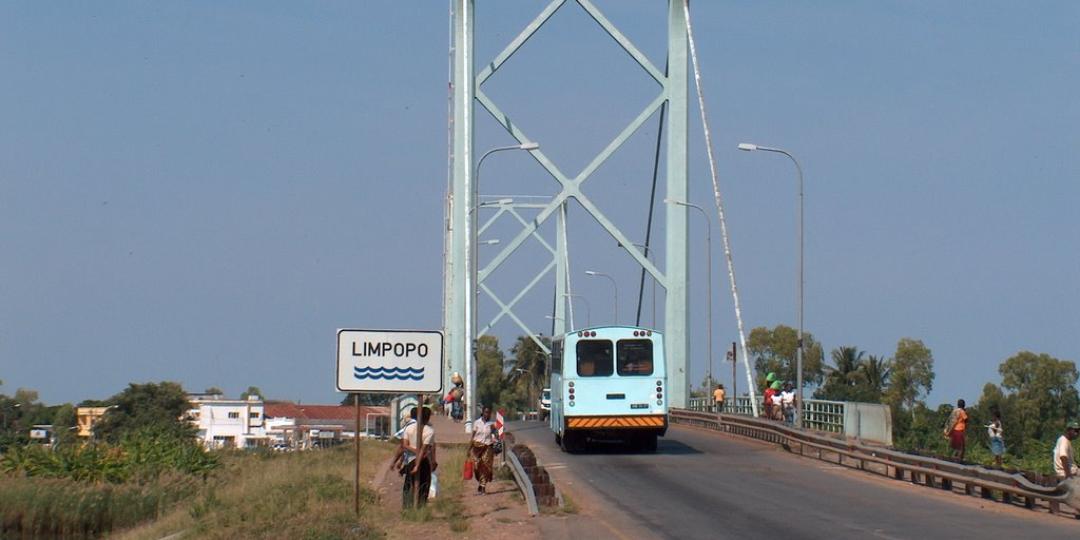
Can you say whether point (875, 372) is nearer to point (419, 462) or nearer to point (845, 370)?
point (845, 370)

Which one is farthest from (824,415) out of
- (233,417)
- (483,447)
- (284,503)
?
(233,417)

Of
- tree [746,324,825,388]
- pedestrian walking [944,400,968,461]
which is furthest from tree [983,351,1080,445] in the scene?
pedestrian walking [944,400,968,461]

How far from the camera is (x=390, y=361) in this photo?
17734 mm

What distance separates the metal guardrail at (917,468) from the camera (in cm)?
1996

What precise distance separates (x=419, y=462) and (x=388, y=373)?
74.3 inches

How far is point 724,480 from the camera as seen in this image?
24984 mm

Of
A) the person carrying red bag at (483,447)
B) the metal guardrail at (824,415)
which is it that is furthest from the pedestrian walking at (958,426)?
the person carrying red bag at (483,447)

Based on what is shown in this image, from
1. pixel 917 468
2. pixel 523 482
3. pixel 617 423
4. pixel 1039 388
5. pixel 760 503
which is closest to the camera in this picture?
pixel 523 482

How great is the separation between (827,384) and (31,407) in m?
69.1

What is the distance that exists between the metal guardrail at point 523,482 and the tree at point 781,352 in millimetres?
98792

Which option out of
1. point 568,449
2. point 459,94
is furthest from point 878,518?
point 459,94

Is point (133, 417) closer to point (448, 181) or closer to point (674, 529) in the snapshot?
point (448, 181)

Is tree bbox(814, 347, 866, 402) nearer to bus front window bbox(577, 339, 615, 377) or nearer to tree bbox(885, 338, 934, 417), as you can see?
tree bbox(885, 338, 934, 417)

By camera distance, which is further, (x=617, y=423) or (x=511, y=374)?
(x=511, y=374)
